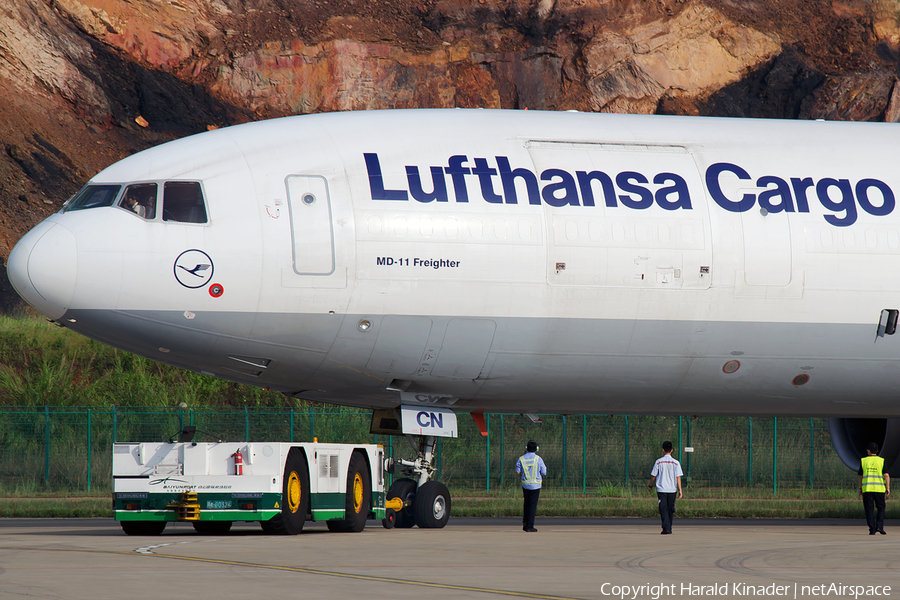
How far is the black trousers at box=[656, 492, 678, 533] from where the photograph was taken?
2083 cm

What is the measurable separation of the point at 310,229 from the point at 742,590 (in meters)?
9.05

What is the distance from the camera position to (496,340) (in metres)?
19.2

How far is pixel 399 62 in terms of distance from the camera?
68812mm

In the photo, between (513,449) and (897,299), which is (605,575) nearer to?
(897,299)

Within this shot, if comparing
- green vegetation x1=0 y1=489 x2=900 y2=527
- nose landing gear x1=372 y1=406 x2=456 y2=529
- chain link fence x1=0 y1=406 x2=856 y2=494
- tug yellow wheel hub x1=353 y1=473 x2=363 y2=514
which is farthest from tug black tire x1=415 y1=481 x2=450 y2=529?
chain link fence x1=0 y1=406 x2=856 y2=494

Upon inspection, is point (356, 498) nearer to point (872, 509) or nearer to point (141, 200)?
point (141, 200)

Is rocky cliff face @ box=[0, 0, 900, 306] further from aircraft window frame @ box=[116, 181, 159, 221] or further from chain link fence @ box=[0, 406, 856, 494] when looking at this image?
aircraft window frame @ box=[116, 181, 159, 221]

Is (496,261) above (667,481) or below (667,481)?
above

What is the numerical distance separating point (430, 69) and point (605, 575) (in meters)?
57.6

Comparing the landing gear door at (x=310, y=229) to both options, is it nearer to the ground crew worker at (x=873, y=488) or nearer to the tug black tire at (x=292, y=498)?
the tug black tire at (x=292, y=498)

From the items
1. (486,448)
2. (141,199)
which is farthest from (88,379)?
(141,199)

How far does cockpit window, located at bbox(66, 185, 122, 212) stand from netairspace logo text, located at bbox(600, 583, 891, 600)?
1026cm

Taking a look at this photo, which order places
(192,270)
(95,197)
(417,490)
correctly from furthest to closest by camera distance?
(417,490) < (95,197) < (192,270)

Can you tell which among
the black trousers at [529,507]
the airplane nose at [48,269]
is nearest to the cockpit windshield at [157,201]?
the airplane nose at [48,269]
